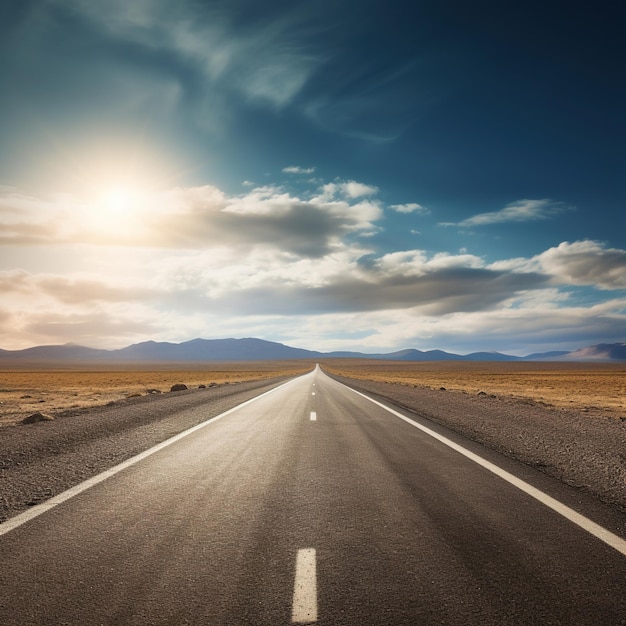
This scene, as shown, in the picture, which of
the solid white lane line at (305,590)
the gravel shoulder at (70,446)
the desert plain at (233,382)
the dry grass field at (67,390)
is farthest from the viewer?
the desert plain at (233,382)

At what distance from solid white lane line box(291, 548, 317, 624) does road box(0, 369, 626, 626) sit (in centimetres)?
1

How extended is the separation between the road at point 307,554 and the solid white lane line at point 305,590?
0.01 metres

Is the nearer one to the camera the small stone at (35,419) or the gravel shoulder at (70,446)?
the gravel shoulder at (70,446)

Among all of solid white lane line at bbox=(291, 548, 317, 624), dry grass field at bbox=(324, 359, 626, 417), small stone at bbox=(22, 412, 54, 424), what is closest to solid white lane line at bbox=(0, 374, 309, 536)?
solid white lane line at bbox=(291, 548, 317, 624)

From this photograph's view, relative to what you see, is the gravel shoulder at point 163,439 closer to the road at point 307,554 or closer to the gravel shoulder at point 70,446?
the gravel shoulder at point 70,446

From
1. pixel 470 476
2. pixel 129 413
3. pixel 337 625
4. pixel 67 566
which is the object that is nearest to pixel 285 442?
pixel 470 476

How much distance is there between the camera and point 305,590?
303 cm

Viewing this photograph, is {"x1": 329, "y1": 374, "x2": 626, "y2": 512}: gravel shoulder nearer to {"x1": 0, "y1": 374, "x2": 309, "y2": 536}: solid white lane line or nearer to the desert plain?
the desert plain

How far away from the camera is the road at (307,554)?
2828 millimetres

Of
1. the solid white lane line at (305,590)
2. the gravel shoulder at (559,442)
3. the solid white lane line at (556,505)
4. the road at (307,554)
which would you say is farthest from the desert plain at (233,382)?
the solid white lane line at (305,590)

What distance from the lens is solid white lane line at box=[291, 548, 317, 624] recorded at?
273cm

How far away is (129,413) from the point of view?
14.3 meters

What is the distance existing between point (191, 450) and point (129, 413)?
734cm

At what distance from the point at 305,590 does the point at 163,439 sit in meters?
6.92
